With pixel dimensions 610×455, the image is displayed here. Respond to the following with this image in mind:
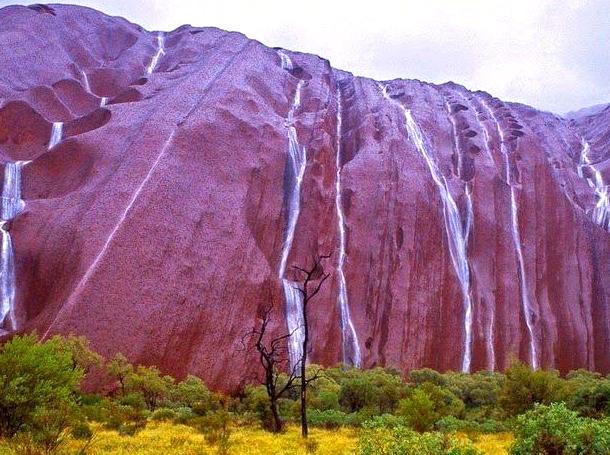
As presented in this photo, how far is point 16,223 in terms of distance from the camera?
42.0 metres

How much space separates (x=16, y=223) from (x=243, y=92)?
2558cm

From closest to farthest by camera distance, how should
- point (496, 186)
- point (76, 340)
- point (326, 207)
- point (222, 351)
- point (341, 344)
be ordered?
point (76, 340), point (222, 351), point (341, 344), point (326, 207), point (496, 186)

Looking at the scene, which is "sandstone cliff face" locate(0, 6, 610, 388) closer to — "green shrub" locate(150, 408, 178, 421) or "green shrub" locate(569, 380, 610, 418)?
"green shrub" locate(150, 408, 178, 421)

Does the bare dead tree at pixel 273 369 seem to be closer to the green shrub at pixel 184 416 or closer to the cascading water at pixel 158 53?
the green shrub at pixel 184 416

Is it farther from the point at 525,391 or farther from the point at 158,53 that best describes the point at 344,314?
the point at 158,53

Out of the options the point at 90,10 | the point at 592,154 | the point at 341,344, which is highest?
the point at 90,10

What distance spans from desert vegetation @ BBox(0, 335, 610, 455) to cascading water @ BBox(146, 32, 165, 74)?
1935 inches

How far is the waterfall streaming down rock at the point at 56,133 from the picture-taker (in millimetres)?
52781

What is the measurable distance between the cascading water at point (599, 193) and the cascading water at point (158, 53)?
2326 inches

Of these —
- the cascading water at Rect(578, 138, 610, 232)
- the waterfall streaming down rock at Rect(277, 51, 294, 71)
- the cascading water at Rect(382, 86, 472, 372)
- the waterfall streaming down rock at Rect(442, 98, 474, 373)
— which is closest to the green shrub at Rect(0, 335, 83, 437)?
the waterfall streaming down rock at Rect(442, 98, 474, 373)

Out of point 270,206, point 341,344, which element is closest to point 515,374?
point 341,344

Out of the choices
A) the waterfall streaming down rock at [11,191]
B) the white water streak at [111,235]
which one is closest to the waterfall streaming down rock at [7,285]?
the waterfall streaming down rock at [11,191]

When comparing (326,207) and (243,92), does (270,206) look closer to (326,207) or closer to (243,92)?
(326,207)

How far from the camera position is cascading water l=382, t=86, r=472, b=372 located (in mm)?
51656
